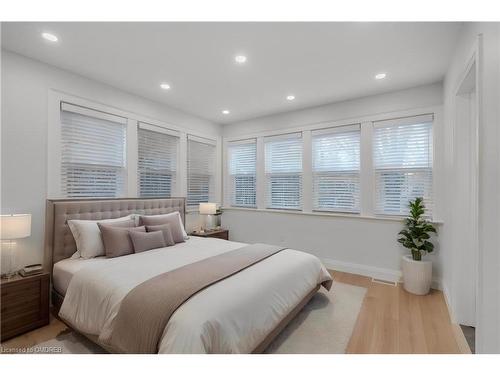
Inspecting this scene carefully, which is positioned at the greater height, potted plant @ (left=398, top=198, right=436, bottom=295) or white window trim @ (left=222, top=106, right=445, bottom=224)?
white window trim @ (left=222, top=106, right=445, bottom=224)

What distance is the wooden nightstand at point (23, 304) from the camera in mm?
2102

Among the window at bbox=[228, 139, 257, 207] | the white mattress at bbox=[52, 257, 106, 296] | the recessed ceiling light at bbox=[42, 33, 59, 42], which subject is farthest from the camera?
the window at bbox=[228, 139, 257, 207]

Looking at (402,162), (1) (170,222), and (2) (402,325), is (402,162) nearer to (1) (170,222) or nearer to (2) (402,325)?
(2) (402,325)

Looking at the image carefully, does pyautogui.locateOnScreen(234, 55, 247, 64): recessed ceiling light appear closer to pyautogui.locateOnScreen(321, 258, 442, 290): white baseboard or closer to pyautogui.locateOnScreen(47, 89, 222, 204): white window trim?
pyautogui.locateOnScreen(47, 89, 222, 204): white window trim

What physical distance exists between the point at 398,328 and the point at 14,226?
A: 3.69 meters

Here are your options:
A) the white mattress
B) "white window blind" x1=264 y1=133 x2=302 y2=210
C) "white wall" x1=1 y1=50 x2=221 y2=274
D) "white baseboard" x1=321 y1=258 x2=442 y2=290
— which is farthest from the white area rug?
Result: "white window blind" x1=264 y1=133 x2=302 y2=210

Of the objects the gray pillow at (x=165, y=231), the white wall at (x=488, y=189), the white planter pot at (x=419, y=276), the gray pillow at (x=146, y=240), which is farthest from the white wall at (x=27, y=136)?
the white planter pot at (x=419, y=276)

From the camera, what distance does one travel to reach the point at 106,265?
7.38 feet

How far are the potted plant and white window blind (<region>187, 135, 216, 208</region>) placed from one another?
11.3 feet

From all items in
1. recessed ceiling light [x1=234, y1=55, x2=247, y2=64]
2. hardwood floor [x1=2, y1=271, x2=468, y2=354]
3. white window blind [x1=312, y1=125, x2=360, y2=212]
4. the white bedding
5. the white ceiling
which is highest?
the white ceiling

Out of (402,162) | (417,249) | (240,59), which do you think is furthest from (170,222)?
(402,162)

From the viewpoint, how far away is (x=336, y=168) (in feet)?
13.1

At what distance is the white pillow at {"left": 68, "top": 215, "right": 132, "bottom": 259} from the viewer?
259 cm
